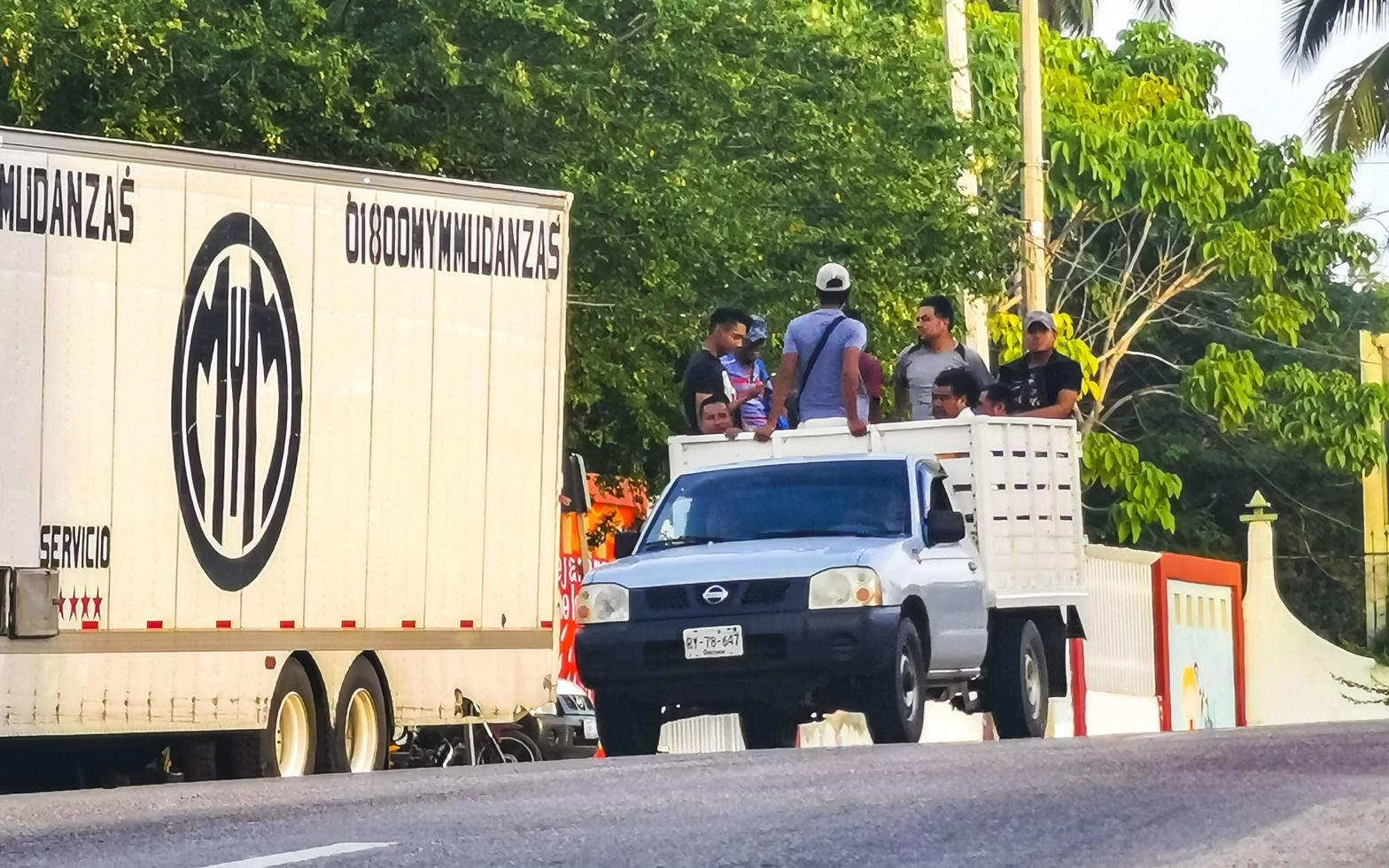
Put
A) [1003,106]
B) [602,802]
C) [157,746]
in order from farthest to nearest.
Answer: [1003,106], [157,746], [602,802]

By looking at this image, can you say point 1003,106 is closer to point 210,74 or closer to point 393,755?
point 210,74

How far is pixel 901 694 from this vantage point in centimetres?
1500

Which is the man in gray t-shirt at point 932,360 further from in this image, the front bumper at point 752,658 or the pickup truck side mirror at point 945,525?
the front bumper at point 752,658

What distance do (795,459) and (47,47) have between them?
800 centimetres

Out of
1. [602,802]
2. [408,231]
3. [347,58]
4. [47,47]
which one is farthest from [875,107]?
[602,802]

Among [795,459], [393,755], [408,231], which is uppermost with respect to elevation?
[408,231]

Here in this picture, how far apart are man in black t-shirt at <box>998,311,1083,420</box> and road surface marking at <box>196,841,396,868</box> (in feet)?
31.9

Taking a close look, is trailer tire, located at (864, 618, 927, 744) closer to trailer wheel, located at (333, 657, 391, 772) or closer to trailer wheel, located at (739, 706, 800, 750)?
trailer wheel, located at (739, 706, 800, 750)

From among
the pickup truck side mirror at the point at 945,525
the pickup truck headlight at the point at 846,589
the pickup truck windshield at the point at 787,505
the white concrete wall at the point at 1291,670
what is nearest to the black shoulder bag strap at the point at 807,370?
the pickup truck windshield at the point at 787,505

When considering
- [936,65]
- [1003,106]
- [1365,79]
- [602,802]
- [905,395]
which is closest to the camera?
[602,802]

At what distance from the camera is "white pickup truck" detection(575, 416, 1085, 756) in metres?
14.8

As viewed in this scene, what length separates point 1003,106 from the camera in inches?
1457

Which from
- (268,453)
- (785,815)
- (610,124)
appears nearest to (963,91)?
(610,124)

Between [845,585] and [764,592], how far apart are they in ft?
1.31
